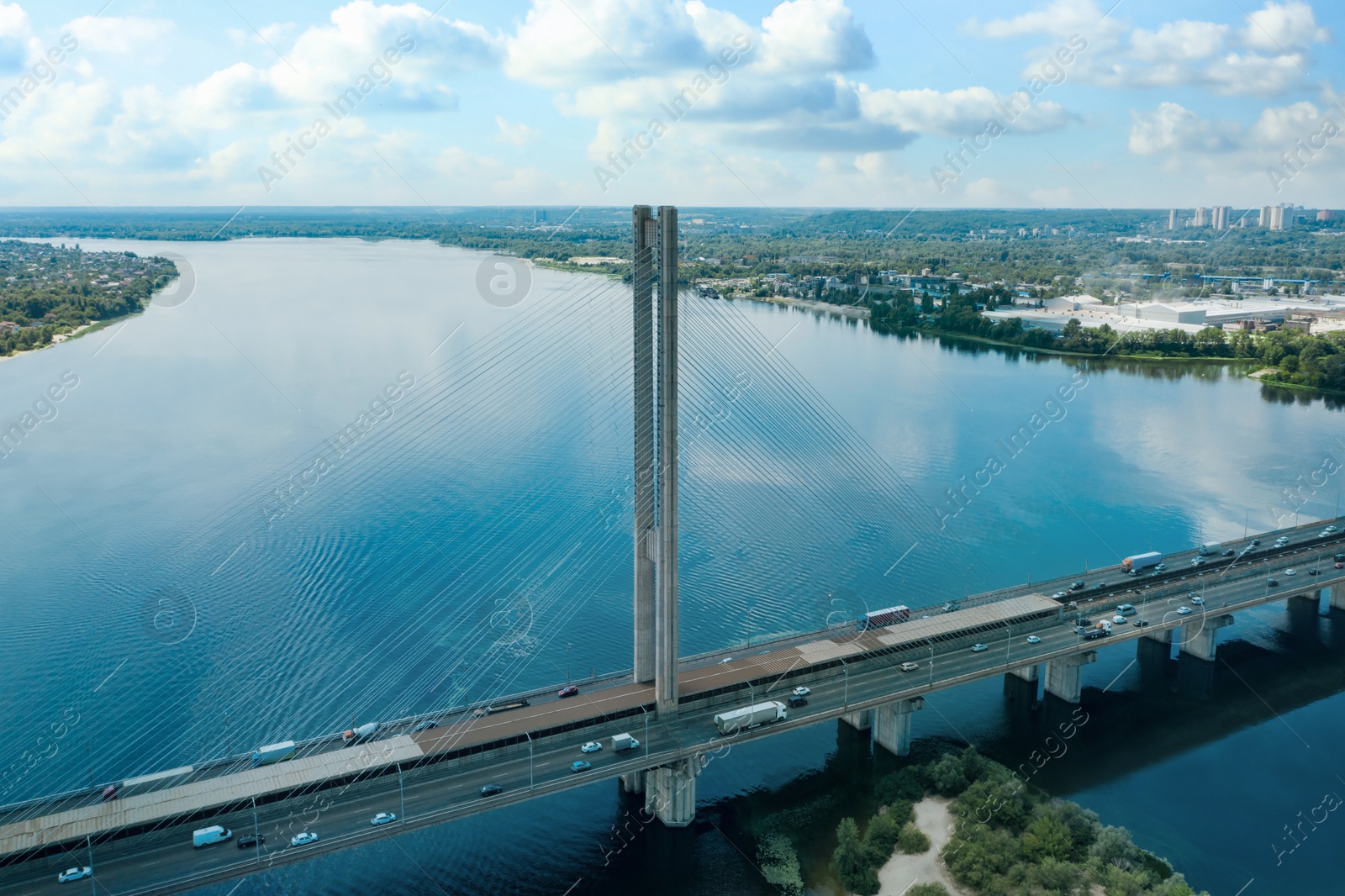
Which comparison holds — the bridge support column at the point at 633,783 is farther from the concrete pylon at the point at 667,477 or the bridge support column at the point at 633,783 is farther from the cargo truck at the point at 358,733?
the cargo truck at the point at 358,733

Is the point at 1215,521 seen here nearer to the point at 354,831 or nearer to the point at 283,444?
the point at 354,831

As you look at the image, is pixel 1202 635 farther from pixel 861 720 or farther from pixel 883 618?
pixel 861 720

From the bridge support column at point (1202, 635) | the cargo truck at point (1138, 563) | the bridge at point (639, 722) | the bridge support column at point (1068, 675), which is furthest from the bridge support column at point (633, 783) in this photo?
the cargo truck at point (1138, 563)

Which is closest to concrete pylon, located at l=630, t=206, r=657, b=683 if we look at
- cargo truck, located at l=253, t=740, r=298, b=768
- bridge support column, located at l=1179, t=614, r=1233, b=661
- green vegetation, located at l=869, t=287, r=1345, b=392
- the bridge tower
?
the bridge tower

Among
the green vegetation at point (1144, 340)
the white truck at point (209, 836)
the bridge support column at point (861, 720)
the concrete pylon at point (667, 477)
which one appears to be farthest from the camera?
the green vegetation at point (1144, 340)

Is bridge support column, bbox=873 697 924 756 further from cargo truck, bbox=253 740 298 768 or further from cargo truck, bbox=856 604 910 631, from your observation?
cargo truck, bbox=253 740 298 768

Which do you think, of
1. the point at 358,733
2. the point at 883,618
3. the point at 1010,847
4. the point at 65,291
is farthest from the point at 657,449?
the point at 65,291
